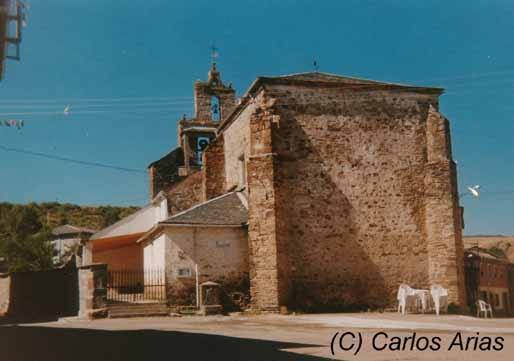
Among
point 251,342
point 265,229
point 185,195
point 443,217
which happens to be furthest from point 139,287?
point 443,217

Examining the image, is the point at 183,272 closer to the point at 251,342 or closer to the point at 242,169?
the point at 242,169

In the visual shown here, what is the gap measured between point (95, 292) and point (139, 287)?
309 centimetres

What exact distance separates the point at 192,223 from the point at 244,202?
282cm

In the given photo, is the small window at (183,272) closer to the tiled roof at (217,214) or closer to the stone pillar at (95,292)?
the tiled roof at (217,214)

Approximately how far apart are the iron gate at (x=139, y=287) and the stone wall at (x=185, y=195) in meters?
7.61

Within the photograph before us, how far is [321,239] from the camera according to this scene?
22.3 m

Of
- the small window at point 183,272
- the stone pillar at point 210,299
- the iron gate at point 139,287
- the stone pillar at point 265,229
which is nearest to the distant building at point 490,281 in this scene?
the stone pillar at point 265,229

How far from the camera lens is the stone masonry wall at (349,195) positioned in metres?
21.9

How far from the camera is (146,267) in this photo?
944 inches

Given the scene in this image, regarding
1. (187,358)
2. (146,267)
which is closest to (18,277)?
(146,267)

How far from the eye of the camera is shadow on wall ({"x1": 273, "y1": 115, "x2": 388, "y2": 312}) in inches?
864

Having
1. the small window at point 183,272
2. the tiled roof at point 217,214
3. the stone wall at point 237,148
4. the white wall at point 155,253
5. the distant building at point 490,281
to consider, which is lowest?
the distant building at point 490,281

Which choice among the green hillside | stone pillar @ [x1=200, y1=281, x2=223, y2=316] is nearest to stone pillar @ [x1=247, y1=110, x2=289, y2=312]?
stone pillar @ [x1=200, y1=281, x2=223, y2=316]

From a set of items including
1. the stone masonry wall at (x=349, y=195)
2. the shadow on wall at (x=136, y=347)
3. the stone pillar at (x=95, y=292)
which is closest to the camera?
the shadow on wall at (x=136, y=347)
